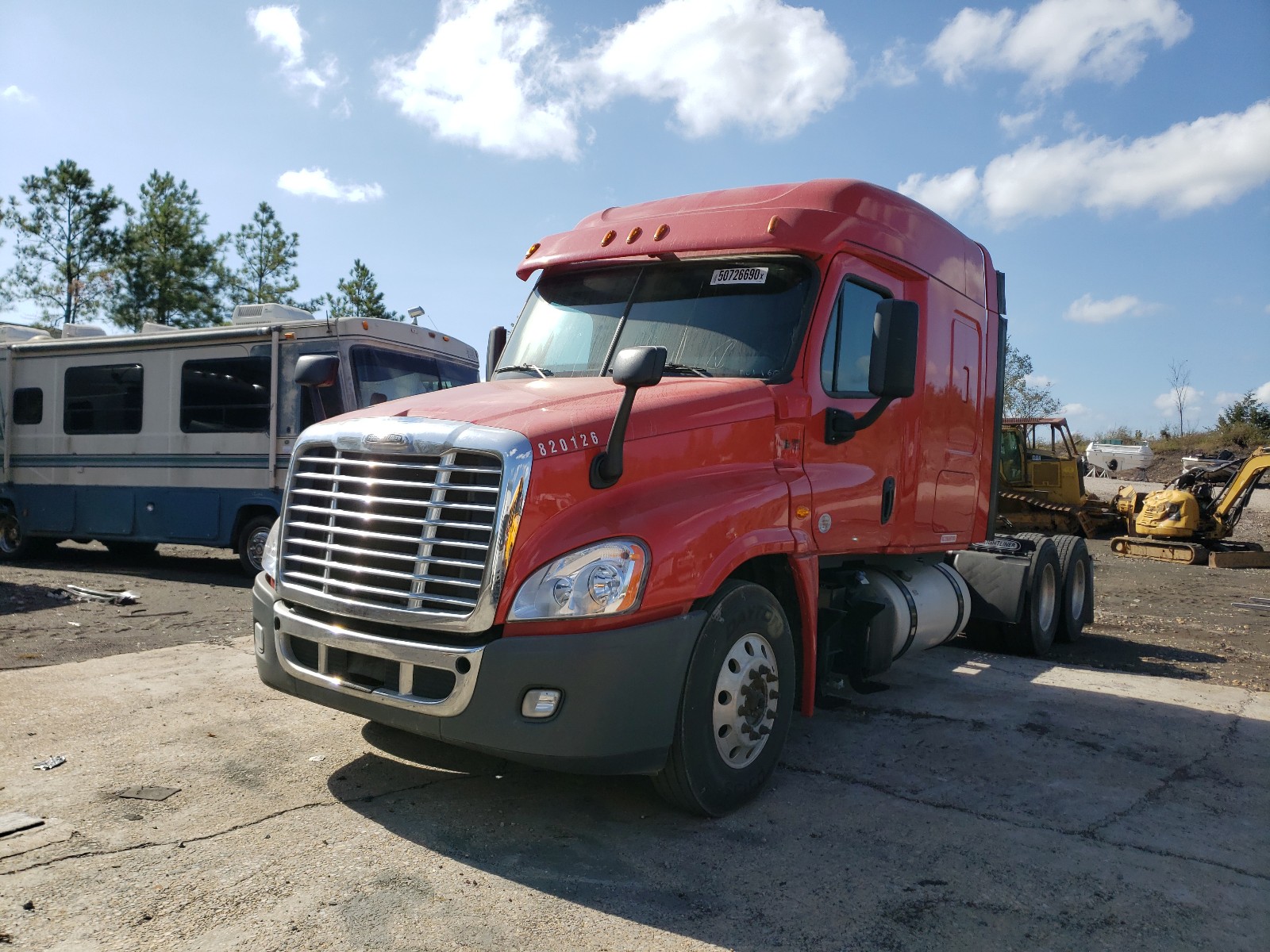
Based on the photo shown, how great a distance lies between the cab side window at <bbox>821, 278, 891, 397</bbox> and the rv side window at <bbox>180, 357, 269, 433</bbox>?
859 cm

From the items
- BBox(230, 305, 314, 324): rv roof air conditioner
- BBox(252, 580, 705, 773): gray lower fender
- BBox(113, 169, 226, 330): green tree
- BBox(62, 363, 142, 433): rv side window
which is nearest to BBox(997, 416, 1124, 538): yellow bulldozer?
BBox(230, 305, 314, 324): rv roof air conditioner

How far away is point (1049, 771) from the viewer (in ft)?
16.4

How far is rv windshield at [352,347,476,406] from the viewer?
1124cm

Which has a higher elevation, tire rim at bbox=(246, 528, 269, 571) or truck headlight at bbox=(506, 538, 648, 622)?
truck headlight at bbox=(506, 538, 648, 622)

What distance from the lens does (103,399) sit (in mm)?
13172

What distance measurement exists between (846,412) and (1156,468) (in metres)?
39.1

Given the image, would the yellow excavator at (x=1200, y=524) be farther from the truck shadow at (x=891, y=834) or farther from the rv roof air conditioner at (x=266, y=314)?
the rv roof air conditioner at (x=266, y=314)

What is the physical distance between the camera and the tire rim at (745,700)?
162 inches

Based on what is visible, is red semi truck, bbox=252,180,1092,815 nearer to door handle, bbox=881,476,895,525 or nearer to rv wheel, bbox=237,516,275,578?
door handle, bbox=881,476,895,525

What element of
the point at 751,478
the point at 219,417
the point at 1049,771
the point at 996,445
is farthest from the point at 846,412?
the point at 219,417

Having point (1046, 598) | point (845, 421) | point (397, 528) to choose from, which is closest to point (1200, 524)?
point (1046, 598)

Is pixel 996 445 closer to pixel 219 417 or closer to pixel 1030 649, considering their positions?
pixel 1030 649

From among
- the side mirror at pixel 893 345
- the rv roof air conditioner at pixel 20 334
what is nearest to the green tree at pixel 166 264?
the rv roof air conditioner at pixel 20 334

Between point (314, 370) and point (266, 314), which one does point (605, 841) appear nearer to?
point (314, 370)
